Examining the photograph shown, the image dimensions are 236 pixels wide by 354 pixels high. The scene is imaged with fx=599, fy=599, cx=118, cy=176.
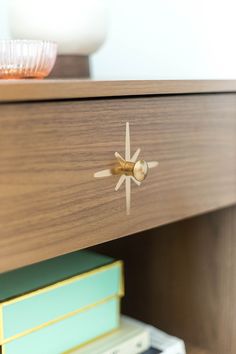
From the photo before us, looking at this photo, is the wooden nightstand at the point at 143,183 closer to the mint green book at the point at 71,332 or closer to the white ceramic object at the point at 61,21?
the mint green book at the point at 71,332

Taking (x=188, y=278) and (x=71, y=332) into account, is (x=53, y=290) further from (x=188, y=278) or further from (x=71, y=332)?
(x=188, y=278)

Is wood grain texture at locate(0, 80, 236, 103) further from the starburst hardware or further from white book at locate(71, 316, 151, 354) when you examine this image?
white book at locate(71, 316, 151, 354)

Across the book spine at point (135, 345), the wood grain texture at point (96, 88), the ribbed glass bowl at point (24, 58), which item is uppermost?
the ribbed glass bowl at point (24, 58)

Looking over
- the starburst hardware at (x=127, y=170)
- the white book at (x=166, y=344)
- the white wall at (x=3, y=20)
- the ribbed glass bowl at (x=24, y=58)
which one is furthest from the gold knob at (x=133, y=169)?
the white wall at (x=3, y=20)

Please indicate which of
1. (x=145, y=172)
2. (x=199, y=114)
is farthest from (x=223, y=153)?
(x=145, y=172)

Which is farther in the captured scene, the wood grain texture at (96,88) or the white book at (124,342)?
the white book at (124,342)

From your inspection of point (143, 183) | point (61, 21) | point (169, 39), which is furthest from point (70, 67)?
point (143, 183)

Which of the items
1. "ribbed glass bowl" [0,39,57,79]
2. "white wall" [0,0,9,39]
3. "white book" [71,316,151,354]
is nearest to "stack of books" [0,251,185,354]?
"white book" [71,316,151,354]
